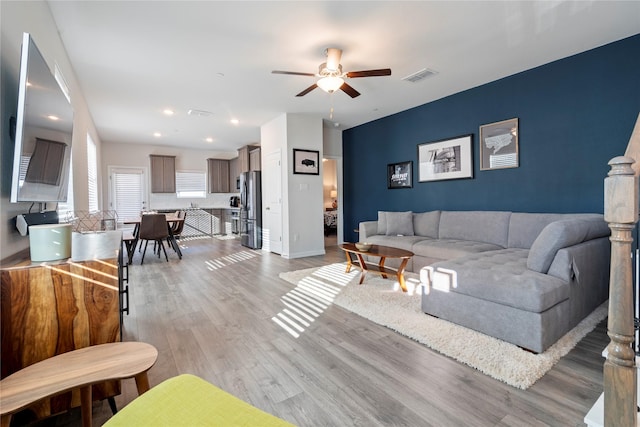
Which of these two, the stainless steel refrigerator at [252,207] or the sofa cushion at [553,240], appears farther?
the stainless steel refrigerator at [252,207]

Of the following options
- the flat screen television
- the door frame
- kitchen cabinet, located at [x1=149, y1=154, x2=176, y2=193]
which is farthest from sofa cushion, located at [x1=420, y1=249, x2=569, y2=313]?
kitchen cabinet, located at [x1=149, y1=154, x2=176, y2=193]

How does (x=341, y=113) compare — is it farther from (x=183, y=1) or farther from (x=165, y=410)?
(x=165, y=410)

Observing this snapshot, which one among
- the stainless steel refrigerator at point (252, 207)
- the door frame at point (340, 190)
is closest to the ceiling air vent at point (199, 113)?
the stainless steel refrigerator at point (252, 207)

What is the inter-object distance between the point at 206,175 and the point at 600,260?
9038 mm

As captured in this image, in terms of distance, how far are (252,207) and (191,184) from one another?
11.8 ft

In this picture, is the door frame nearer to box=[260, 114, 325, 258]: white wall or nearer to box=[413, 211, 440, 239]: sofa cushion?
box=[260, 114, 325, 258]: white wall

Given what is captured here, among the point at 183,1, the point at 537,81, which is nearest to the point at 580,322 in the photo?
the point at 537,81

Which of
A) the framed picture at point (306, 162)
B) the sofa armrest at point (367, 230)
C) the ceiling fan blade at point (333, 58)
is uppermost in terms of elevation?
the ceiling fan blade at point (333, 58)

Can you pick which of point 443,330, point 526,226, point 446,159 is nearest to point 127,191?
point 446,159

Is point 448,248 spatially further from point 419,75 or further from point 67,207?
point 67,207

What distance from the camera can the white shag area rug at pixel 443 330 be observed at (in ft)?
6.00

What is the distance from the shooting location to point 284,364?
195cm

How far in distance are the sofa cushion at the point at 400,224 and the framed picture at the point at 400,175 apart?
0.72 metres

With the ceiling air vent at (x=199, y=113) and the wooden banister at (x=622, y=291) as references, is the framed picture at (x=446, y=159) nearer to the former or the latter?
the wooden banister at (x=622, y=291)
